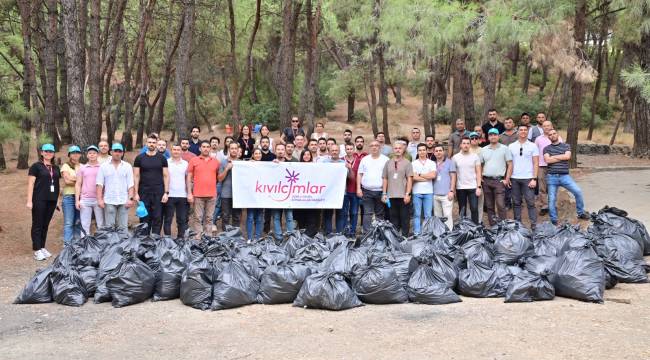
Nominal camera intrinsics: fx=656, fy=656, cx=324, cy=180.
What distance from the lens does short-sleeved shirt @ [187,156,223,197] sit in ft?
33.7

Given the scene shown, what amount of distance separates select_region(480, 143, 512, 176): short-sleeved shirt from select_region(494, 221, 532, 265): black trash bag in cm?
233

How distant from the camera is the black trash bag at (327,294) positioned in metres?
6.91

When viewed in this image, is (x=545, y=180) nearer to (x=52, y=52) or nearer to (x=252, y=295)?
(x=252, y=295)

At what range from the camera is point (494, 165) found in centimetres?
1077

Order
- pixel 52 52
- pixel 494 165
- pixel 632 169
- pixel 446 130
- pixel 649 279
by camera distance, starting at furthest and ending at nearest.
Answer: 1. pixel 446 130
2. pixel 632 169
3. pixel 52 52
4. pixel 494 165
5. pixel 649 279

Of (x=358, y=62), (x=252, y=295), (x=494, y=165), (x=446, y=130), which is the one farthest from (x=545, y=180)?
(x=446, y=130)

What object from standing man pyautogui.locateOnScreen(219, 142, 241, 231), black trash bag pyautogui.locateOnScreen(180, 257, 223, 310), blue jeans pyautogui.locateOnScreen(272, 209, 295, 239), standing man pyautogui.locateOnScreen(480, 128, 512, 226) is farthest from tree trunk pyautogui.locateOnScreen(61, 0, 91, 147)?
standing man pyautogui.locateOnScreen(480, 128, 512, 226)

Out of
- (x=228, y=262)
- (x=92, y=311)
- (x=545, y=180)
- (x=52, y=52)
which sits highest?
(x=52, y=52)

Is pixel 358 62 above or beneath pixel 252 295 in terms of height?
above

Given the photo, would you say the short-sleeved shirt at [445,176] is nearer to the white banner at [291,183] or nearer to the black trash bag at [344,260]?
the white banner at [291,183]

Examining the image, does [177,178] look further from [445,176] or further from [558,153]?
[558,153]

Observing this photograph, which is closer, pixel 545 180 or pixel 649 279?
pixel 649 279

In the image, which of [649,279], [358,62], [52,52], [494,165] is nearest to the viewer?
[649,279]

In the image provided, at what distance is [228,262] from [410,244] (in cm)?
247
